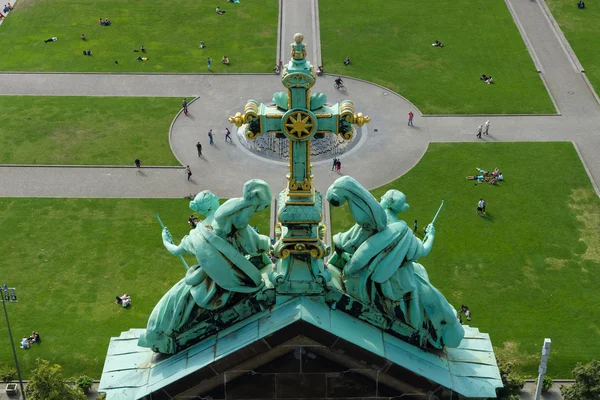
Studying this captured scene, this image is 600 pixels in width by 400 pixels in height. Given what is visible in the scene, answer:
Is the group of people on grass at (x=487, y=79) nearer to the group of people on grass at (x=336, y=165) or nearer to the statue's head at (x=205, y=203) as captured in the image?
the group of people on grass at (x=336, y=165)

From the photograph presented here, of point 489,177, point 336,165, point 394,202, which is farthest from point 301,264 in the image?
point 489,177

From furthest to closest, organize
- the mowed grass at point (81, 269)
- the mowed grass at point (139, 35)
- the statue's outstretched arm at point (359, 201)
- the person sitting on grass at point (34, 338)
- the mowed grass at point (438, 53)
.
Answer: the mowed grass at point (139, 35)
the mowed grass at point (438, 53)
the mowed grass at point (81, 269)
the person sitting on grass at point (34, 338)
the statue's outstretched arm at point (359, 201)

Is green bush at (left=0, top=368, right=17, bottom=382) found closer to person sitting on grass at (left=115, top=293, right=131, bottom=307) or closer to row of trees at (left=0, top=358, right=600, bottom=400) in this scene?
row of trees at (left=0, top=358, right=600, bottom=400)

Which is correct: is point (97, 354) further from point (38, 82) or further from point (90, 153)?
point (38, 82)

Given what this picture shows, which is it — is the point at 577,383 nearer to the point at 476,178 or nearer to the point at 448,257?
Answer: the point at 448,257

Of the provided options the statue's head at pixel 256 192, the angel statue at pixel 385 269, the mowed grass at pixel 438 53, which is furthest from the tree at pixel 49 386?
the mowed grass at pixel 438 53

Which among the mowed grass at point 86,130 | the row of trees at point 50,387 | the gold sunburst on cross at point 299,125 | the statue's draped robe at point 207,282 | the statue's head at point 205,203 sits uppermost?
the gold sunburst on cross at point 299,125

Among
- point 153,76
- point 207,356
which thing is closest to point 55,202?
point 153,76

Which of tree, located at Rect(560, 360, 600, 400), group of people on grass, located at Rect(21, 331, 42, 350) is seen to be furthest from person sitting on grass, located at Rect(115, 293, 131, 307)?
tree, located at Rect(560, 360, 600, 400)
